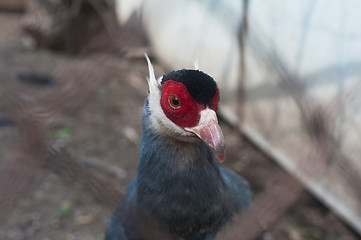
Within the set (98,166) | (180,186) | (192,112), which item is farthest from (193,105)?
(98,166)

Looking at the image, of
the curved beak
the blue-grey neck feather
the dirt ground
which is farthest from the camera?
the dirt ground

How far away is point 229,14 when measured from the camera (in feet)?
9.86

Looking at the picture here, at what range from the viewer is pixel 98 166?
2963 millimetres

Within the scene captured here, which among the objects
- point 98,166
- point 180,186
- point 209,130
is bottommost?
point 98,166

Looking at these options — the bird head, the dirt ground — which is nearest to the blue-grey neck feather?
the bird head

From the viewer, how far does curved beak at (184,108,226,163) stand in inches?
46.3

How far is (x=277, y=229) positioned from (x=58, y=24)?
349cm

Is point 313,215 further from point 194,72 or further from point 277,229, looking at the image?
point 194,72

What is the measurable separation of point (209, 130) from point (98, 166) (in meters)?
1.92

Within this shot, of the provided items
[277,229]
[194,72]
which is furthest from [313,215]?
[194,72]

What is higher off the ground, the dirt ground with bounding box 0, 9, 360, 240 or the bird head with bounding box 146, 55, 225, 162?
the bird head with bounding box 146, 55, 225, 162

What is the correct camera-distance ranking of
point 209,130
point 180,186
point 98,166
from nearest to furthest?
point 209,130 < point 180,186 < point 98,166

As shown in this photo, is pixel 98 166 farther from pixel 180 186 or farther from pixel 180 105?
pixel 180 105

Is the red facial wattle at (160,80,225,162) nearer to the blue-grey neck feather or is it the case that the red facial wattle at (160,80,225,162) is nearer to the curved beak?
the curved beak
